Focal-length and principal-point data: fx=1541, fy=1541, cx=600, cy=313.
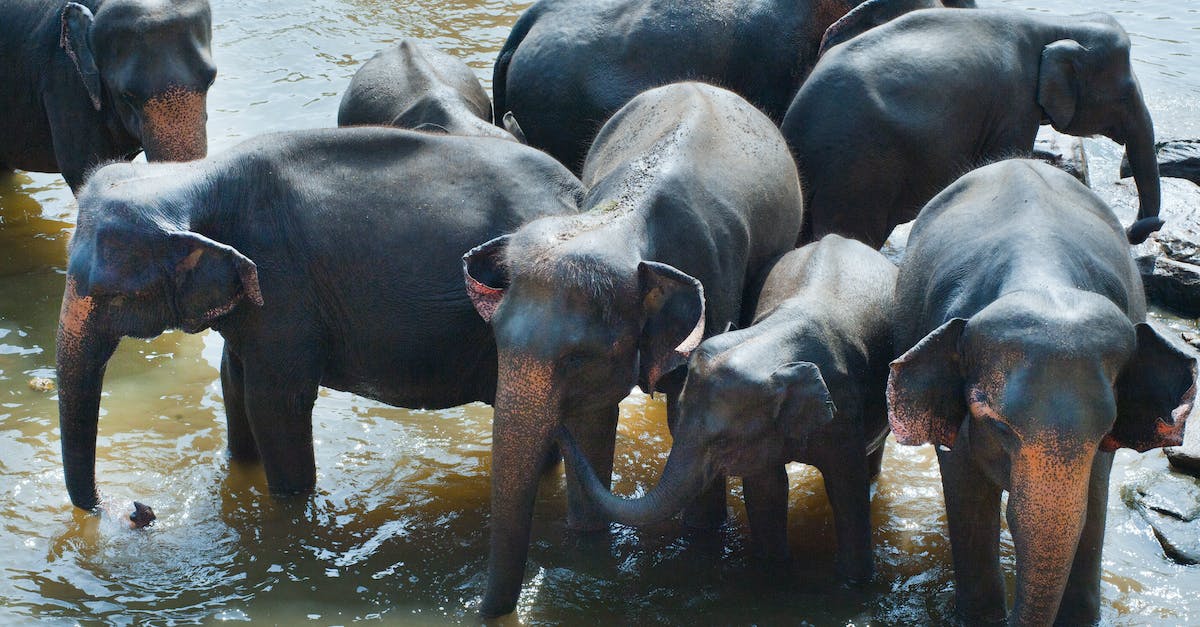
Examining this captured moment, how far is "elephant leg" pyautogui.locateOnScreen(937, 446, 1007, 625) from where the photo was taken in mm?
3957

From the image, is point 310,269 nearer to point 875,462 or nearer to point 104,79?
point 875,462

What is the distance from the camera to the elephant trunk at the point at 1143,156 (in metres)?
6.50

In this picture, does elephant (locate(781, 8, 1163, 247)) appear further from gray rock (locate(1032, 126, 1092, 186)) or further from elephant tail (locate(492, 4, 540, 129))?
elephant tail (locate(492, 4, 540, 129))

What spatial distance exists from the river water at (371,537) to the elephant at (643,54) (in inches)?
55.7

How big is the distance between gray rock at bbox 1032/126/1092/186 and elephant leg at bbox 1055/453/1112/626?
138 inches

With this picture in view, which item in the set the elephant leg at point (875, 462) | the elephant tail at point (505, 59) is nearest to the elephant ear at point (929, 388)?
the elephant leg at point (875, 462)

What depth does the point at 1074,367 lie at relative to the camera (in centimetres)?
336

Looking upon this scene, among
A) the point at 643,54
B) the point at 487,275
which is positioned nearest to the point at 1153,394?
the point at 487,275

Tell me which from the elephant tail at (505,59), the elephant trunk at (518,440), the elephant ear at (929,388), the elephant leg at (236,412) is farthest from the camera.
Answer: the elephant tail at (505,59)

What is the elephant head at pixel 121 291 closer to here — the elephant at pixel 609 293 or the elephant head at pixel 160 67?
the elephant at pixel 609 293

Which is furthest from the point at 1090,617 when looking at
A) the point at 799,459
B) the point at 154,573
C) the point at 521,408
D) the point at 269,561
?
the point at 154,573

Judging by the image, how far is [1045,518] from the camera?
133 inches

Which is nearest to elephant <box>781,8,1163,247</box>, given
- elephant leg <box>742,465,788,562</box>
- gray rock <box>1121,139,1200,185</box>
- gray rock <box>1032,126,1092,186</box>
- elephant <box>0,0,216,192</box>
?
gray rock <box>1032,126,1092,186</box>

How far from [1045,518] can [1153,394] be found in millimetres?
459
